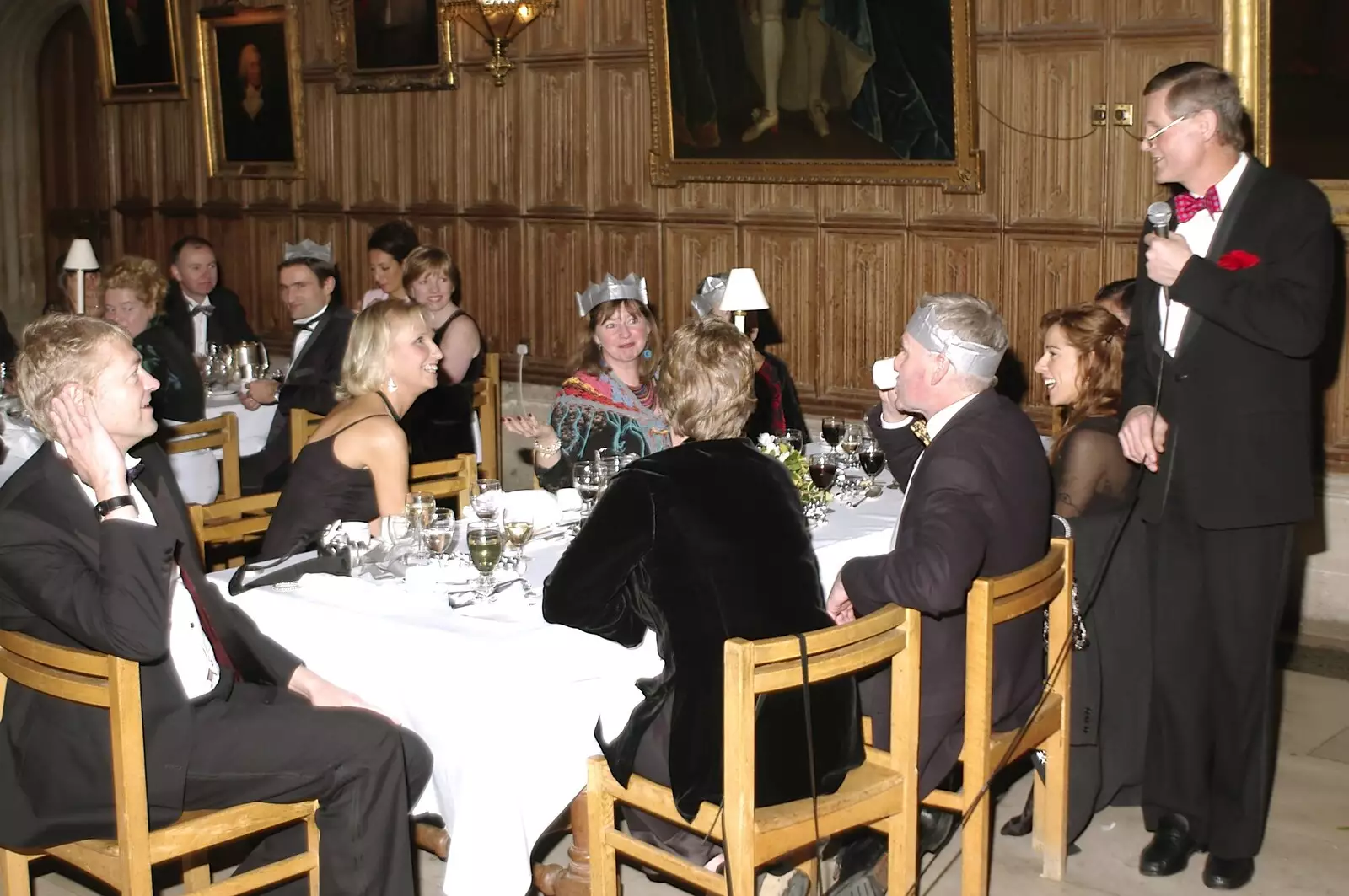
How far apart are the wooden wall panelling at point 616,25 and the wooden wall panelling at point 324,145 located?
78.4 inches

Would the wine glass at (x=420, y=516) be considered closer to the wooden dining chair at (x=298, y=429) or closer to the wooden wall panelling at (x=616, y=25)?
the wooden dining chair at (x=298, y=429)

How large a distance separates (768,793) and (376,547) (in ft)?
3.68

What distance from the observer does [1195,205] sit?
382cm

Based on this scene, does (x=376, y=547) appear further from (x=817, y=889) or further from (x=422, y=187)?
(x=422, y=187)

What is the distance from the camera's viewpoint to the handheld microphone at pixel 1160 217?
364 centimetres

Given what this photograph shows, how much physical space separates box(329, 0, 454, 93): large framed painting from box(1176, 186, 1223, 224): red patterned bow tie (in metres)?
5.42

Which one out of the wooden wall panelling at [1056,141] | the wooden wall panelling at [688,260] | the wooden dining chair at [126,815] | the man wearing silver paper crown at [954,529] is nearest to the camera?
the wooden dining chair at [126,815]

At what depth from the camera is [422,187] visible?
8.97 m

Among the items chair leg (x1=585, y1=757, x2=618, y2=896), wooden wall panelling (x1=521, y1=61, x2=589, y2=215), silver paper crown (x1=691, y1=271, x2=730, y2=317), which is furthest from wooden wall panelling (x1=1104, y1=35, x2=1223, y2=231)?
chair leg (x1=585, y1=757, x2=618, y2=896)

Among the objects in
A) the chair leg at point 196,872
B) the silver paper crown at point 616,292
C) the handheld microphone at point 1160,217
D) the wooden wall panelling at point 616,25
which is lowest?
the chair leg at point 196,872

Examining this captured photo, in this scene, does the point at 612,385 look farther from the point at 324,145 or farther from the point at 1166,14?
the point at 324,145

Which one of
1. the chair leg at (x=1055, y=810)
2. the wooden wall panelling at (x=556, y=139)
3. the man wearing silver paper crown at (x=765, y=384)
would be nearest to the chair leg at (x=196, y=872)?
the chair leg at (x=1055, y=810)

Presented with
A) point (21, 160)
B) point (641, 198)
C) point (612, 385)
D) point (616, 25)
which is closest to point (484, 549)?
point (612, 385)

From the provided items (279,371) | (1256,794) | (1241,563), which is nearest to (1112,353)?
(1241,563)
